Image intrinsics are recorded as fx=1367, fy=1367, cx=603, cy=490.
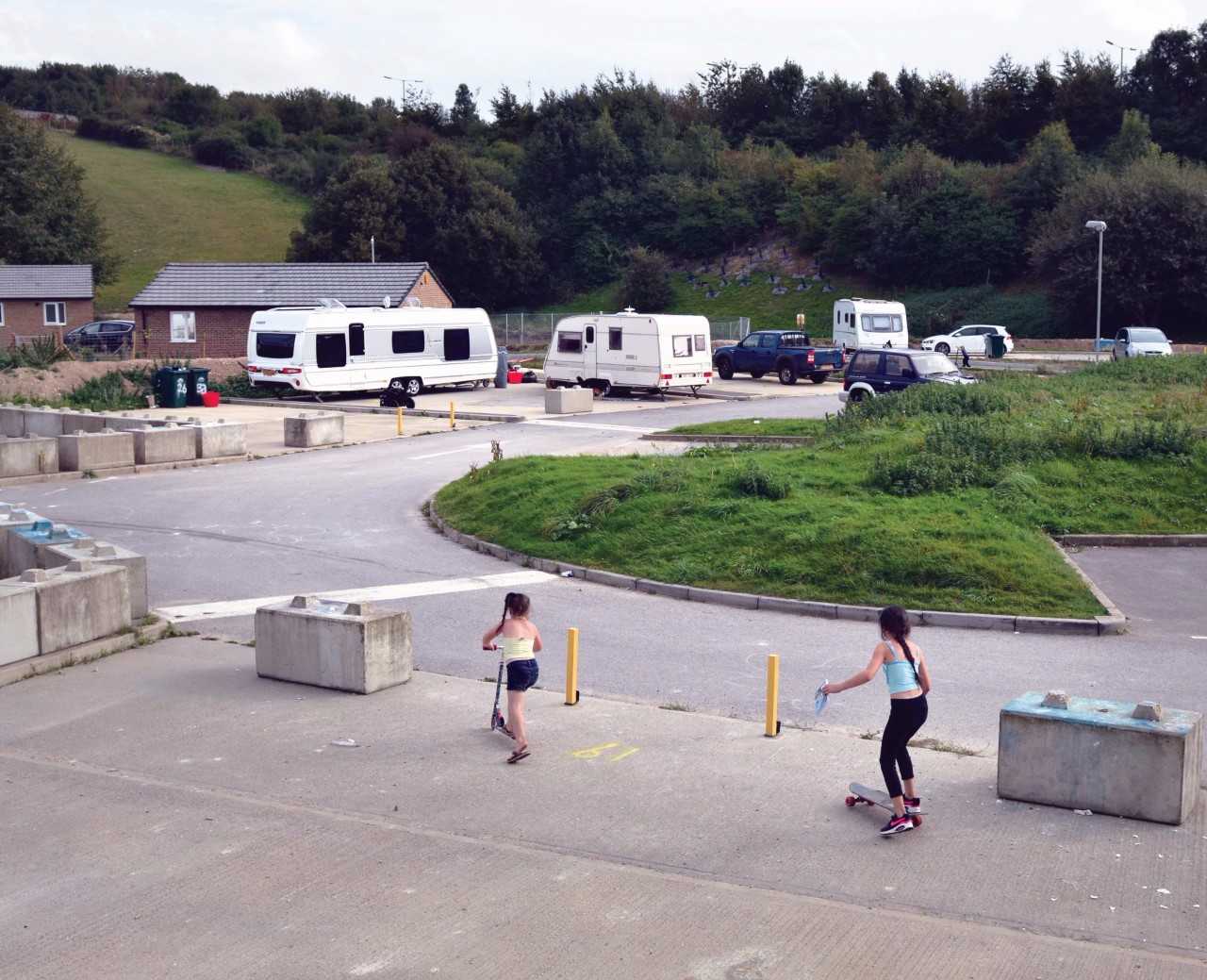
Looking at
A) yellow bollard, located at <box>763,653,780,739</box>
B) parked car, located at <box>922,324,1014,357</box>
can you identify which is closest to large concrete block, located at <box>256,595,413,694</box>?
yellow bollard, located at <box>763,653,780,739</box>

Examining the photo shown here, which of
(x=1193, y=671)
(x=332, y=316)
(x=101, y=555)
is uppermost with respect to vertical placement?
(x=332, y=316)

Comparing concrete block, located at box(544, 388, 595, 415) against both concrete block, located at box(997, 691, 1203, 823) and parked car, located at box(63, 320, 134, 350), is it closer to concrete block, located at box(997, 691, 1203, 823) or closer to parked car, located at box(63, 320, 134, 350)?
parked car, located at box(63, 320, 134, 350)

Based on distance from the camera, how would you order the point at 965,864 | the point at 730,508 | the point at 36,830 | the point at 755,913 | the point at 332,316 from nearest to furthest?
the point at 755,913 < the point at 965,864 < the point at 36,830 < the point at 730,508 < the point at 332,316

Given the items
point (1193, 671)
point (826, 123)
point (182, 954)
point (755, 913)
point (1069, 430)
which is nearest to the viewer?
point (182, 954)

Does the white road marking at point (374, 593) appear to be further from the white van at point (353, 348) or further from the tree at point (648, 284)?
the tree at point (648, 284)

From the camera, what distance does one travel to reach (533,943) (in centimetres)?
712

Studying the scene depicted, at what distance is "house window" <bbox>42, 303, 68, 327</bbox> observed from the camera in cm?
6378

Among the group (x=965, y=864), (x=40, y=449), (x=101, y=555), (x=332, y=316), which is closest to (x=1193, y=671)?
(x=965, y=864)

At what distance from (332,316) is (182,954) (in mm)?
34412

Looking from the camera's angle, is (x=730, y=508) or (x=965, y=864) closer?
(x=965, y=864)

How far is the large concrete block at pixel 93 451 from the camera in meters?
26.4

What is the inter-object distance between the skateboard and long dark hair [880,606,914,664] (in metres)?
0.94

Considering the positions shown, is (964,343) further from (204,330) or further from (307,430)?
(307,430)

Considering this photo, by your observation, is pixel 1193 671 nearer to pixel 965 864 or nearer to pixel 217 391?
pixel 965 864
